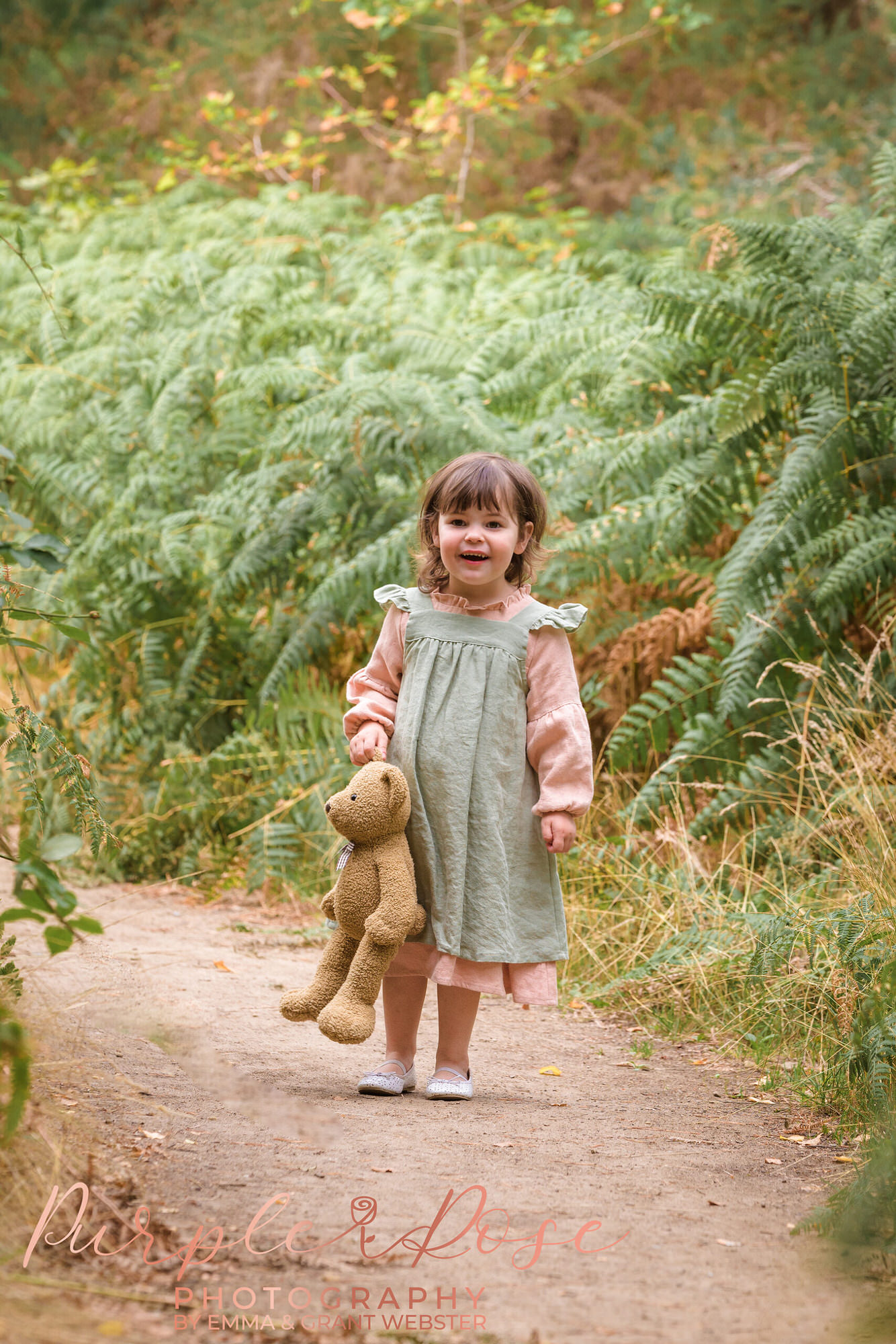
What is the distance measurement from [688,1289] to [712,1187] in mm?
560

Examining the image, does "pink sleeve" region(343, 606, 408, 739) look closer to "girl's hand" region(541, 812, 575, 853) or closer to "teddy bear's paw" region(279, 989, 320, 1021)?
"girl's hand" region(541, 812, 575, 853)

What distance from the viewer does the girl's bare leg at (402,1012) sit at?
3.09 metres

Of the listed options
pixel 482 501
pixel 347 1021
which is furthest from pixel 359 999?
pixel 482 501

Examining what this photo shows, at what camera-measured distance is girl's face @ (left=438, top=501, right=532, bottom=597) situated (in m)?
3.04

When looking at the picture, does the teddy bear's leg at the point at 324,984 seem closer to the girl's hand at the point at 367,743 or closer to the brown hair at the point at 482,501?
the girl's hand at the point at 367,743

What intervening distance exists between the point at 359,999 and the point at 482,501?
122 cm

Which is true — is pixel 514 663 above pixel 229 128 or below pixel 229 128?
below

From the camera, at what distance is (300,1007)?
288cm

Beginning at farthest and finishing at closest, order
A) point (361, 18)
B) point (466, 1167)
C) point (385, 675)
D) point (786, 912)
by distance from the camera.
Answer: point (361, 18) < point (786, 912) < point (385, 675) < point (466, 1167)

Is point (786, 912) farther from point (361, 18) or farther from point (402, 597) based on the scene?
point (361, 18)

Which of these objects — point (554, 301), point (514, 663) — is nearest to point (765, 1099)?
point (514, 663)

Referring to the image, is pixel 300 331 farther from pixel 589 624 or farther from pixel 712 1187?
pixel 712 1187

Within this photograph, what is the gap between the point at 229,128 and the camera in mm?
10625

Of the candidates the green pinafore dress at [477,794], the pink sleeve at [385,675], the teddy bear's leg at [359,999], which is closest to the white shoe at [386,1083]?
the teddy bear's leg at [359,999]
